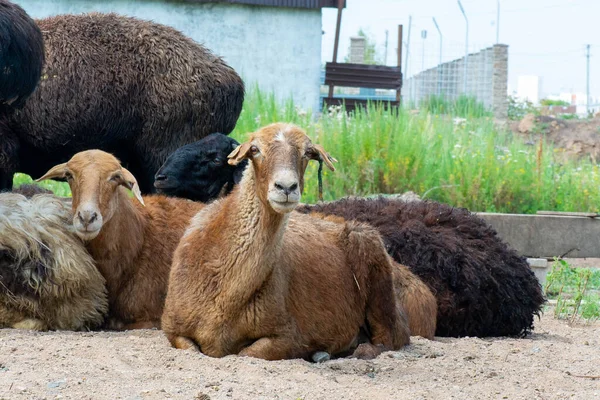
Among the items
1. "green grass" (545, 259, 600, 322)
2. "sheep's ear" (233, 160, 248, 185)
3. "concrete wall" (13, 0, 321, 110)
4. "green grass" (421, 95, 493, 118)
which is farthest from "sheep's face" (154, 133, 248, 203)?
"concrete wall" (13, 0, 321, 110)

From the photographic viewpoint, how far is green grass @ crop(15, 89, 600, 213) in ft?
45.5

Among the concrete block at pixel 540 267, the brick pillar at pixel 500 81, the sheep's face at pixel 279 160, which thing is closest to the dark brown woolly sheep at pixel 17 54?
the sheep's face at pixel 279 160

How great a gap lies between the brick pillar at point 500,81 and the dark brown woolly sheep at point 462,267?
25303mm

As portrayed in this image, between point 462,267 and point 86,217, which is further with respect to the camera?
point 462,267

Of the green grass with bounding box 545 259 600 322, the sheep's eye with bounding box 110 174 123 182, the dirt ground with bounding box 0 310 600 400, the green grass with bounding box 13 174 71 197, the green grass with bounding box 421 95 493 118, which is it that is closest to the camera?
the dirt ground with bounding box 0 310 600 400

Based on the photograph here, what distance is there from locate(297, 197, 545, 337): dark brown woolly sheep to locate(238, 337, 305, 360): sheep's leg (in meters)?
1.98

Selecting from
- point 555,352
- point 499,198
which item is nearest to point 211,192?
point 555,352

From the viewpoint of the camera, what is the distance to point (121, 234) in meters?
6.71

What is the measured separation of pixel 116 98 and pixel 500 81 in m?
27.0

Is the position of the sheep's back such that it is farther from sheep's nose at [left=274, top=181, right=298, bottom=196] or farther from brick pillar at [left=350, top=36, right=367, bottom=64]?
brick pillar at [left=350, top=36, right=367, bottom=64]

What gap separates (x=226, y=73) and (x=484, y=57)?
1111 inches

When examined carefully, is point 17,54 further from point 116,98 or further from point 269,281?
point 269,281

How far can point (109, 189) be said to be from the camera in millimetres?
6441

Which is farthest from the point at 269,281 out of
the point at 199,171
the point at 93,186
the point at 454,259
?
the point at 199,171
